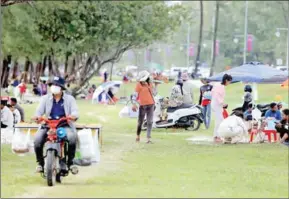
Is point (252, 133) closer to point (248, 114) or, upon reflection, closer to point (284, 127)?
point (248, 114)

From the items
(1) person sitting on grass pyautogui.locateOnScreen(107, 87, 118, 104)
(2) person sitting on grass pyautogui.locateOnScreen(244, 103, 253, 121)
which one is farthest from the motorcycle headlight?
(1) person sitting on grass pyautogui.locateOnScreen(107, 87, 118, 104)

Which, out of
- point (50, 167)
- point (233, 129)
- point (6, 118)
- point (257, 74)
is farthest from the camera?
point (257, 74)

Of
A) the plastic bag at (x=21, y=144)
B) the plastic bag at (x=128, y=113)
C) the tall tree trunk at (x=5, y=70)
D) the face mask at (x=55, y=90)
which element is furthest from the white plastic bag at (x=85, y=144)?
the tall tree trunk at (x=5, y=70)

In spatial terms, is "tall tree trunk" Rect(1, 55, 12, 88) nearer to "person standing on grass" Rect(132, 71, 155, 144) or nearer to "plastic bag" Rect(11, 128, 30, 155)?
"person standing on grass" Rect(132, 71, 155, 144)

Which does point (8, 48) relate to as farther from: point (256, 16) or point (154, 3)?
point (256, 16)

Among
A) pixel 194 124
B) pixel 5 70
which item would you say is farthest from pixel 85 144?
pixel 5 70

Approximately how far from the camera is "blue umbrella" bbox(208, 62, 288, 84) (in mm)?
21484

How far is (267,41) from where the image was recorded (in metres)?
90.9

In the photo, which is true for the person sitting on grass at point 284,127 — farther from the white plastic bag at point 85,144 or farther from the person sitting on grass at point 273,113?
the white plastic bag at point 85,144

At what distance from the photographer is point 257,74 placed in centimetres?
2167

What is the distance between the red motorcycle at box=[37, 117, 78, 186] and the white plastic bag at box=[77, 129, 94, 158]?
0.23 m

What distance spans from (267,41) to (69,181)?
7954 cm

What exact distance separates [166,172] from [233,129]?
5.58 m

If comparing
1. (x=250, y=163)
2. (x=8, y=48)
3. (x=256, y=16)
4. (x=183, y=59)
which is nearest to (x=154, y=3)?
(x=8, y=48)
